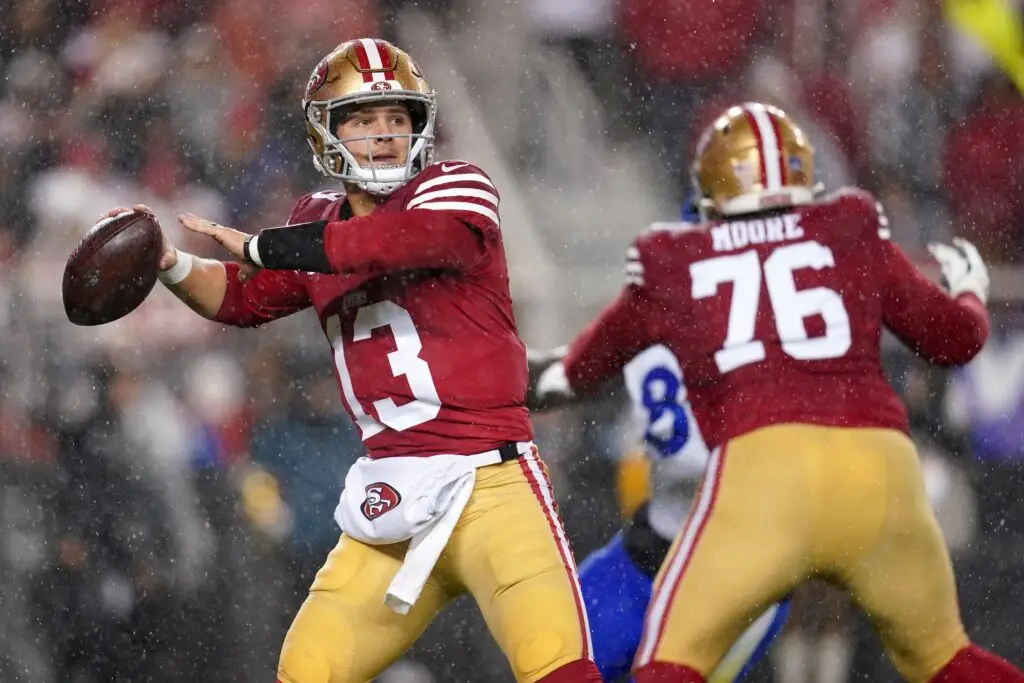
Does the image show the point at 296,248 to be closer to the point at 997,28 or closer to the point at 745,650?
the point at 745,650

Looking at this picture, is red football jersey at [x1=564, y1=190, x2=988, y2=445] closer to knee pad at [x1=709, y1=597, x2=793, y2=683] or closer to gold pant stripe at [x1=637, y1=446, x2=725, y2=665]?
gold pant stripe at [x1=637, y1=446, x2=725, y2=665]

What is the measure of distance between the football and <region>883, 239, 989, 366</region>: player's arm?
1271mm

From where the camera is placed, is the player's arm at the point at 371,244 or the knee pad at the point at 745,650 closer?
the player's arm at the point at 371,244

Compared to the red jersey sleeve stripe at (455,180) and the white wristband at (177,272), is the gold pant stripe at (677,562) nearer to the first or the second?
the red jersey sleeve stripe at (455,180)

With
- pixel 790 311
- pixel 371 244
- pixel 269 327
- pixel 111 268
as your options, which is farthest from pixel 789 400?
pixel 269 327

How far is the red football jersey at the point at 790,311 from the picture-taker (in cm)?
256

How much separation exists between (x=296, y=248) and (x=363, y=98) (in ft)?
1.09

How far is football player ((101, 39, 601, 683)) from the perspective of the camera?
7.54 feet

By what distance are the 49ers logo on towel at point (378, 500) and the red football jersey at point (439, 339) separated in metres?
0.07

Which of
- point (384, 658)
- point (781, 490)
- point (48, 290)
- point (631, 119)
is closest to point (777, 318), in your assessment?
point (781, 490)

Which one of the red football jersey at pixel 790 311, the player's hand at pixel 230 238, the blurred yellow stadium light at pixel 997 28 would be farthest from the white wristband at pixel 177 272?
the blurred yellow stadium light at pixel 997 28

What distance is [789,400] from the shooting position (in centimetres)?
254

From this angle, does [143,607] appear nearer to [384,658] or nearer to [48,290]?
[48,290]

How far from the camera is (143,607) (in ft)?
13.7
